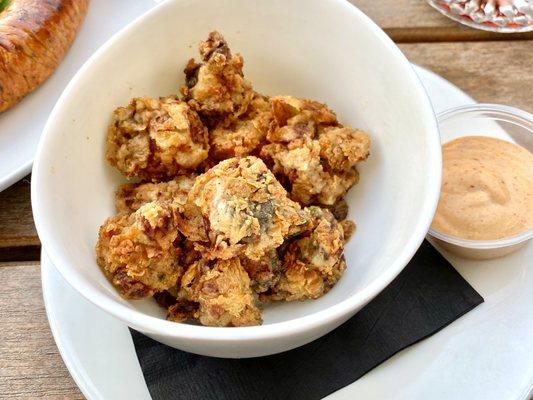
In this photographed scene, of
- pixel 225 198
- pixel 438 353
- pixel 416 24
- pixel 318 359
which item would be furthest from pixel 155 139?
pixel 416 24

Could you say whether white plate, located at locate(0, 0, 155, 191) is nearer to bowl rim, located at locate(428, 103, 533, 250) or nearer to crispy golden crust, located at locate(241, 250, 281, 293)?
crispy golden crust, located at locate(241, 250, 281, 293)

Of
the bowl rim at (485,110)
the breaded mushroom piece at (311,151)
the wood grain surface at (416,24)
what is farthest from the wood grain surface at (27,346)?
the wood grain surface at (416,24)

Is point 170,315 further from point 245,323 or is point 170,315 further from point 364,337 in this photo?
point 364,337

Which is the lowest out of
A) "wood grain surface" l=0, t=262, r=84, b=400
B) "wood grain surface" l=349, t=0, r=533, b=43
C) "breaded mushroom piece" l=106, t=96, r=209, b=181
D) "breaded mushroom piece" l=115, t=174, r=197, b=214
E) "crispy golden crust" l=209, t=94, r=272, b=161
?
"wood grain surface" l=0, t=262, r=84, b=400

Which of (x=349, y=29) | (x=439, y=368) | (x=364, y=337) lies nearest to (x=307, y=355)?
(x=364, y=337)

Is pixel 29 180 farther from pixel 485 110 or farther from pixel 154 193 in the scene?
pixel 485 110

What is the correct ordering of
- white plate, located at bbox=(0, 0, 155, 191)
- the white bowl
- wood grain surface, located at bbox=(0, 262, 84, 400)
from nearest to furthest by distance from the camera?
the white bowl, wood grain surface, located at bbox=(0, 262, 84, 400), white plate, located at bbox=(0, 0, 155, 191)

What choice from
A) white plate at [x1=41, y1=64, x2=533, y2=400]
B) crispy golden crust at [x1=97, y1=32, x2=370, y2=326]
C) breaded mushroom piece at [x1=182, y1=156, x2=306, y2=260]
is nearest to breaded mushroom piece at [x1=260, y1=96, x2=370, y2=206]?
crispy golden crust at [x1=97, y1=32, x2=370, y2=326]
